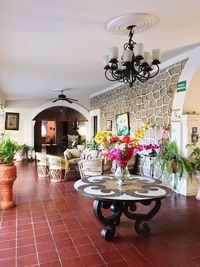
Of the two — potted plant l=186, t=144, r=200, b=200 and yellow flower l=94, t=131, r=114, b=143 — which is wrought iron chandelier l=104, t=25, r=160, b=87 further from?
potted plant l=186, t=144, r=200, b=200

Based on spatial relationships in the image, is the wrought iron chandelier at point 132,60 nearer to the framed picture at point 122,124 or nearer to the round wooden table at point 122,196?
the round wooden table at point 122,196

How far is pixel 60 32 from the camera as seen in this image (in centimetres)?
334

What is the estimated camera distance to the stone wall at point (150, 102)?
4.99 metres

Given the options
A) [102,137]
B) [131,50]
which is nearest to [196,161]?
[102,137]

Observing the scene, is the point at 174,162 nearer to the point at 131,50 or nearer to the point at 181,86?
the point at 181,86

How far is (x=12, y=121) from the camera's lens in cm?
1025

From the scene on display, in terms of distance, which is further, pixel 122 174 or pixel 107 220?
pixel 122 174

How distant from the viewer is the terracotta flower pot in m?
3.74

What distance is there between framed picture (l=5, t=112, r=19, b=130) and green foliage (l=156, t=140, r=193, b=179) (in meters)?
7.34

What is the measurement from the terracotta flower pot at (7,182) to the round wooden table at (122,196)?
1.31m

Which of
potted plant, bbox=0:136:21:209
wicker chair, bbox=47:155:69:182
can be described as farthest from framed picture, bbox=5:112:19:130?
potted plant, bbox=0:136:21:209

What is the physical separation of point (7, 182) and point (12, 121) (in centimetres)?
695

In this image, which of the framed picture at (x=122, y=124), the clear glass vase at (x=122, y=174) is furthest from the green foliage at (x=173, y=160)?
the framed picture at (x=122, y=124)

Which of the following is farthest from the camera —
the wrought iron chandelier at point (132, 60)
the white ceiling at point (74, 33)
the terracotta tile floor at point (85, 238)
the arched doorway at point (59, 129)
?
the arched doorway at point (59, 129)
